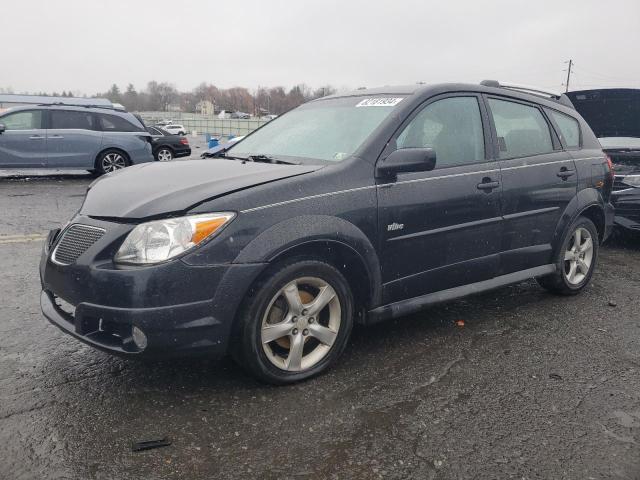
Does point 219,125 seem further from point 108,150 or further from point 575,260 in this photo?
point 575,260

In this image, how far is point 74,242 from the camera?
2.87 metres

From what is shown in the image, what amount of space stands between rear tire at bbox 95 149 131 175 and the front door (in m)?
10.1

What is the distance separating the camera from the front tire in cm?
279

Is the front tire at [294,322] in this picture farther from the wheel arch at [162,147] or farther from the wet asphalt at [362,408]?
the wheel arch at [162,147]

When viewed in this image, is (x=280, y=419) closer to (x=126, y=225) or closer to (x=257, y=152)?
(x=126, y=225)

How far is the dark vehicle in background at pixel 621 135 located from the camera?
6398 millimetres

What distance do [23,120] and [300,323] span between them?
10904 millimetres

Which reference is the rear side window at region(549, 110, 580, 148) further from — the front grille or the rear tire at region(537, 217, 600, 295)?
the front grille

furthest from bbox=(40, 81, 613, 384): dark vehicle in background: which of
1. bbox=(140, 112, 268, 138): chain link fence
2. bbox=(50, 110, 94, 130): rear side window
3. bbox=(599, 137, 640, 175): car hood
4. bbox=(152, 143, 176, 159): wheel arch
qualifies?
bbox=(140, 112, 268, 138): chain link fence

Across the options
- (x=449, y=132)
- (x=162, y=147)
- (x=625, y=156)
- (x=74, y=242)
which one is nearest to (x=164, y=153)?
(x=162, y=147)

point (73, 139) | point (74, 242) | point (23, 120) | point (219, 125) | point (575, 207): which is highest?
point (219, 125)

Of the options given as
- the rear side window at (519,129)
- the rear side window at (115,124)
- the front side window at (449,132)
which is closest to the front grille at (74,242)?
the front side window at (449,132)

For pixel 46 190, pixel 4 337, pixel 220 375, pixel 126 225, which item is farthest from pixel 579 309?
pixel 46 190

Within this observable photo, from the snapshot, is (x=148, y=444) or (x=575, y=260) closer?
(x=148, y=444)
